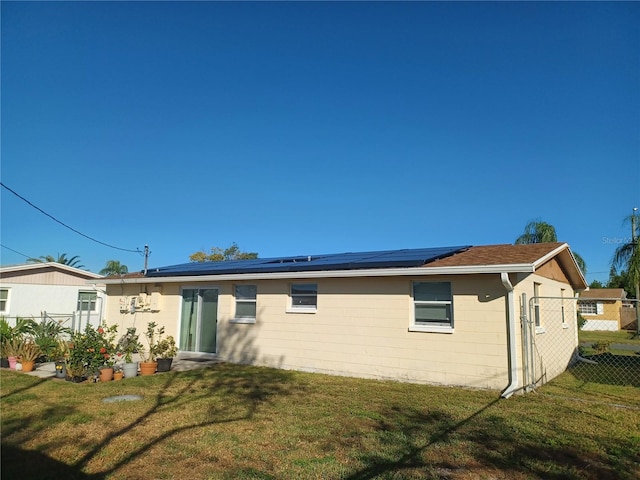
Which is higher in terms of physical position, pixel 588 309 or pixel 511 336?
pixel 511 336

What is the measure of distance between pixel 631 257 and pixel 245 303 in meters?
25.0

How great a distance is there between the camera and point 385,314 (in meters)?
9.85

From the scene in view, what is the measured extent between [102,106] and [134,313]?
7.12 metres

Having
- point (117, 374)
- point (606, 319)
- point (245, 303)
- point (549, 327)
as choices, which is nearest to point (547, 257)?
point (549, 327)

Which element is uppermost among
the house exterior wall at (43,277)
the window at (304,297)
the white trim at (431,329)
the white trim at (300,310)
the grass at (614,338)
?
the house exterior wall at (43,277)

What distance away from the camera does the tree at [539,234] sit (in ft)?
90.6

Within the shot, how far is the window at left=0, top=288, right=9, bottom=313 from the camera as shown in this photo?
61.0 feet

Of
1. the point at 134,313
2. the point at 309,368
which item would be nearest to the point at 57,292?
the point at 134,313

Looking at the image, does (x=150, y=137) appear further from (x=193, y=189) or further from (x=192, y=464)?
(x=192, y=464)

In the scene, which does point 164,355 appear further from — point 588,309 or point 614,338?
point 588,309

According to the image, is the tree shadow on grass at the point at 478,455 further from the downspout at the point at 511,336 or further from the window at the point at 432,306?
the window at the point at 432,306

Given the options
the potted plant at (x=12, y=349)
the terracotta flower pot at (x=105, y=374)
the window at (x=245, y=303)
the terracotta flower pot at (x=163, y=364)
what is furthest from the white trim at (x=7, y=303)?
the terracotta flower pot at (x=105, y=374)

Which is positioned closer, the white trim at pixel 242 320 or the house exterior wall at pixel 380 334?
the house exterior wall at pixel 380 334

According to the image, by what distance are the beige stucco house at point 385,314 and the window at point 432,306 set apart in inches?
0.9
